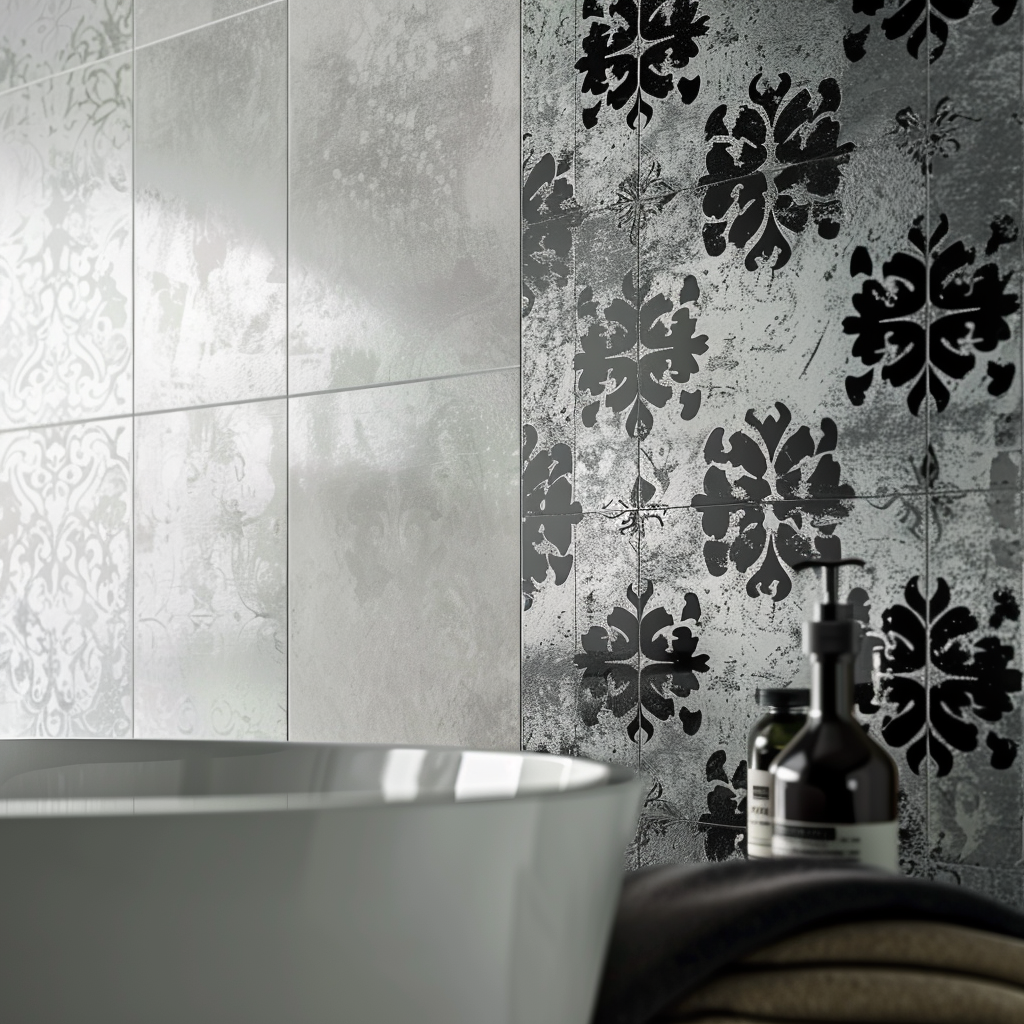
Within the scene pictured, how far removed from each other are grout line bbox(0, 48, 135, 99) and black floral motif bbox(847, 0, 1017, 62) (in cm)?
79

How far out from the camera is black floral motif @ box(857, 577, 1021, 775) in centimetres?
68

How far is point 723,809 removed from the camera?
2.57 ft

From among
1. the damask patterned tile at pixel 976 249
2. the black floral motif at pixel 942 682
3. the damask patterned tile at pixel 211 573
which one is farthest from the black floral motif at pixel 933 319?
the damask patterned tile at pixel 211 573

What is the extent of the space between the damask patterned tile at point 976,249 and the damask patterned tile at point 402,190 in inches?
12.5

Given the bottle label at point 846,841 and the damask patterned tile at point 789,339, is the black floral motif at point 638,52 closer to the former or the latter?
the damask patterned tile at point 789,339

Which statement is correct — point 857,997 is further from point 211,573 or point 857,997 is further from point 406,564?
point 211,573

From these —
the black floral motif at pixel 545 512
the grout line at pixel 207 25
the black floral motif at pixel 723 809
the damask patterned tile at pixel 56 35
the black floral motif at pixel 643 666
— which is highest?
the damask patterned tile at pixel 56 35

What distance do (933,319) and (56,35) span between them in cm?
101

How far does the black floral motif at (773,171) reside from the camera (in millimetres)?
758

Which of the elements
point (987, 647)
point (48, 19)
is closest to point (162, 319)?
point (48, 19)

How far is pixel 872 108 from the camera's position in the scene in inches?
29.1

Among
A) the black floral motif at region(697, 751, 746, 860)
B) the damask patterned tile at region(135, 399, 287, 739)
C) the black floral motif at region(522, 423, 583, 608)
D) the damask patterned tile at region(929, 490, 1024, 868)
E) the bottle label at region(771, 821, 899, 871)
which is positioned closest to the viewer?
the bottle label at region(771, 821, 899, 871)

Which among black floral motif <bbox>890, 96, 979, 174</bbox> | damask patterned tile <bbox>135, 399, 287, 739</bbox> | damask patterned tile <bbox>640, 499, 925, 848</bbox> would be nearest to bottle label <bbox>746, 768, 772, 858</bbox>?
damask patterned tile <bbox>640, 499, 925, 848</bbox>

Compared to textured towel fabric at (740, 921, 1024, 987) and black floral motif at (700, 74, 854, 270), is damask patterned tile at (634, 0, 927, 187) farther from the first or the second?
textured towel fabric at (740, 921, 1024, 987)
